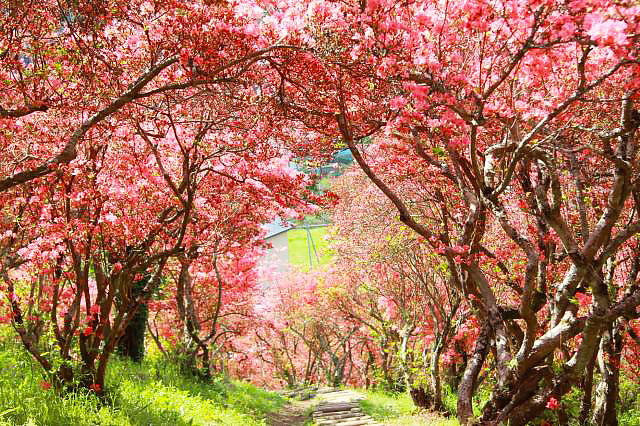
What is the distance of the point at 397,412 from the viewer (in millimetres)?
12469

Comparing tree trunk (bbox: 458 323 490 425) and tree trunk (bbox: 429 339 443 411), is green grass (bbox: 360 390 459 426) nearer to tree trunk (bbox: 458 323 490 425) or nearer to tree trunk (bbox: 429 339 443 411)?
tree trunk (bbox: 429 339 443 411)

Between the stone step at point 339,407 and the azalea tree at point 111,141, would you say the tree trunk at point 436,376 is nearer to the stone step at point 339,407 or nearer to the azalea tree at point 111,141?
the stone step at point 339,407

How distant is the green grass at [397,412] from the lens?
10078mm

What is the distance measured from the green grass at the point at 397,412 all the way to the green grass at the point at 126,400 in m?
2.77

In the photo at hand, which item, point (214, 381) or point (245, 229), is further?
point (214, 381)

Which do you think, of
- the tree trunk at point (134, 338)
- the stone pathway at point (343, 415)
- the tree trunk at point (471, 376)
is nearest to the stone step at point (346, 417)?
the stone pathway at point (343, 415)

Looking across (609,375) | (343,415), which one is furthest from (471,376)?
(343,415)

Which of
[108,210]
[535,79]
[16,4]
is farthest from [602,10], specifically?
[108,210]

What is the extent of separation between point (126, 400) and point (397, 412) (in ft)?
22.5

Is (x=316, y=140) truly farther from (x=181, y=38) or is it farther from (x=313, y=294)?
(x=313, y=294)

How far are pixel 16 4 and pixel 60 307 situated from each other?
8.66 metres

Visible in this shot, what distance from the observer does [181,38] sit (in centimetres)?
505

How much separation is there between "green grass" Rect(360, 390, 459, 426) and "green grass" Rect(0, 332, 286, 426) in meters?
2.77

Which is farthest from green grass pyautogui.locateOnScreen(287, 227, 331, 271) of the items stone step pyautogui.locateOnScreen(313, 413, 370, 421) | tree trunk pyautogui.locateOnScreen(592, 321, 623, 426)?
tree trunk pyautogui.locateOnScreen(592, 321, 623, 426)
